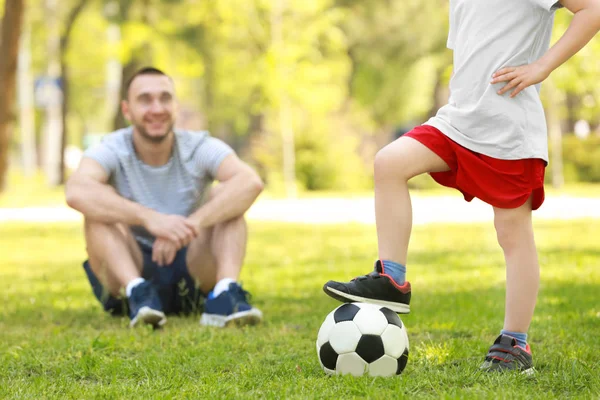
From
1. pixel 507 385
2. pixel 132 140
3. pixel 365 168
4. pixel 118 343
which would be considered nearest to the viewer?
pixel 507 385

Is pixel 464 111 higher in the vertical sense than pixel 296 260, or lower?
higher

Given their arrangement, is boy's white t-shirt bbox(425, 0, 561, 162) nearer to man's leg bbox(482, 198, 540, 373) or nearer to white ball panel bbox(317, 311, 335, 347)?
man's leg bbox(482, 198, 540, 373)

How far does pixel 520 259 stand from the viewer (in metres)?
3.71

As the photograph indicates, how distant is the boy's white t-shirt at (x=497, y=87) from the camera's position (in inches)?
141

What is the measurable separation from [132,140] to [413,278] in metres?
2.98

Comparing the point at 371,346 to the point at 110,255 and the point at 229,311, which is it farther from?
the point at 110,255

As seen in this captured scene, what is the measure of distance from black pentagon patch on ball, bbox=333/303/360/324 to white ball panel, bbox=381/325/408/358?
0.16 metres

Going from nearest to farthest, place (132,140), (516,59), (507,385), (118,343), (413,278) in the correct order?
1. (507,385)
2. (516,59)
3. (118,343)
4. (132,140)
5. (413,278)

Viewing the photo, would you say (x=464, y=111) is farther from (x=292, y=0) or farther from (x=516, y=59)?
(x=292, y=0)

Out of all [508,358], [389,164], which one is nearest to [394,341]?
[508,358]

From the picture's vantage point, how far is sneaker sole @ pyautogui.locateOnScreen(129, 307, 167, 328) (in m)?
4.82

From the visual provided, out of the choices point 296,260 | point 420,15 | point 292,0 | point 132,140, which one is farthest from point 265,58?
point 132,140

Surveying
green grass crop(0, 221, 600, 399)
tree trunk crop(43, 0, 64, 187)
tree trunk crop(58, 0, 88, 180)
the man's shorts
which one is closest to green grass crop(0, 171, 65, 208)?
tree trunk crop(43, 0, 64, 187)

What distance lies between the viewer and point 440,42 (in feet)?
108
